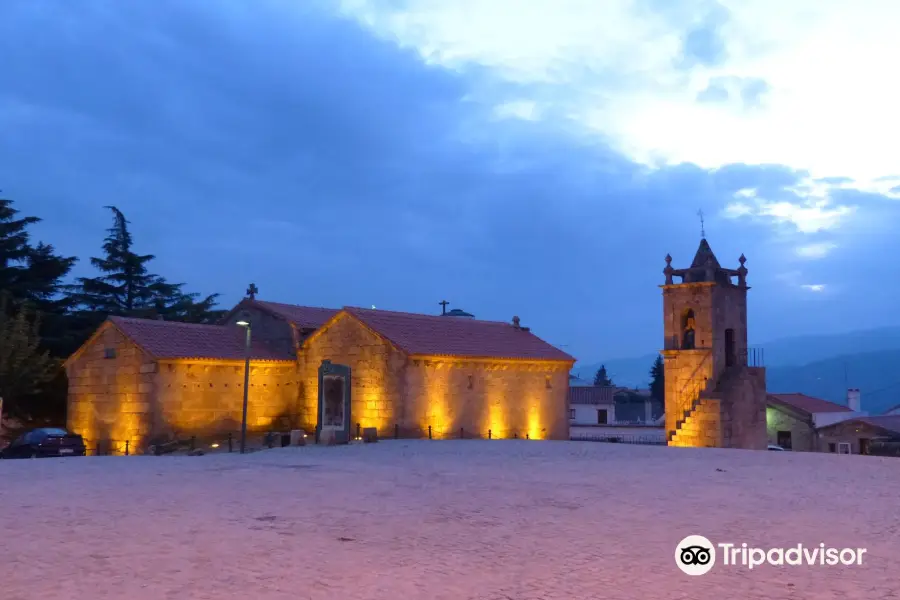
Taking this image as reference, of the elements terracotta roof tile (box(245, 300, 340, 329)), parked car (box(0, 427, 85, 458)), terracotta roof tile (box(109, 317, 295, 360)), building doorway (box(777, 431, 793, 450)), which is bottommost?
building doorway (box(777, 431, 793, 450))

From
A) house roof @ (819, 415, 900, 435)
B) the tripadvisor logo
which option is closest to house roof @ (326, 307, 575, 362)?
house roof @ (819, 415, 900, 435)

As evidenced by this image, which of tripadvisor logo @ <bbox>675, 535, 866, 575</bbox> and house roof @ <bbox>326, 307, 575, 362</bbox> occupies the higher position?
house roof @ <bbox>326, 307, 575, 362</bbox>

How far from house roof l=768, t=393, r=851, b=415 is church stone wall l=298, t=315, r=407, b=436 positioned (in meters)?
28.8

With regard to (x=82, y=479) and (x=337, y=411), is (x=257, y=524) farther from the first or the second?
(x=337, y=411)

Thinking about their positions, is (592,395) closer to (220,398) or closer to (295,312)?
(295,312)

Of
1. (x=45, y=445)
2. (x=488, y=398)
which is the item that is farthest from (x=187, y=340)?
(x=488, y=398)

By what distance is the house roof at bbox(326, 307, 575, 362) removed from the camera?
30.2 metres

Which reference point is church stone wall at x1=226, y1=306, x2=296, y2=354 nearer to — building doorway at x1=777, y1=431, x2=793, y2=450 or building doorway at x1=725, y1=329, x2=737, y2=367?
building doorway at x1=725, y1=329, x2=737, y2=367

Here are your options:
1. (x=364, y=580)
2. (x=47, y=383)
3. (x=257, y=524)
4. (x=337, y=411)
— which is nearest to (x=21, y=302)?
(x=47, y=383)

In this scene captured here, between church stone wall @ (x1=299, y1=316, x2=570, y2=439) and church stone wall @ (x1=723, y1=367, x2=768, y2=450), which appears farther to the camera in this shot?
church stone wall @ (x1=723, y1=367, x2=768, y2=450)

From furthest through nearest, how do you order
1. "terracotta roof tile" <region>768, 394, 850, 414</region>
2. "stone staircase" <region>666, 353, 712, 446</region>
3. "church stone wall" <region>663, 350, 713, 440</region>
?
1. "terracotta roof tile" <region>768, 394, 850, 414</region>
2. "church stone wall" <region>663, 350, 713, 440</region>
3. "stone staircase" <region>666, 353, 712, 446</region>

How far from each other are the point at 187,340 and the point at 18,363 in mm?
8392

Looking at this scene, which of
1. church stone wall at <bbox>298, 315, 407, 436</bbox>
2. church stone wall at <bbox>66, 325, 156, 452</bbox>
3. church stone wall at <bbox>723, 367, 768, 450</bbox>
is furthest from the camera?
church stone wall at <bbox>723, 367, 768, 450</bbox>

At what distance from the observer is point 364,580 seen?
310 inches
